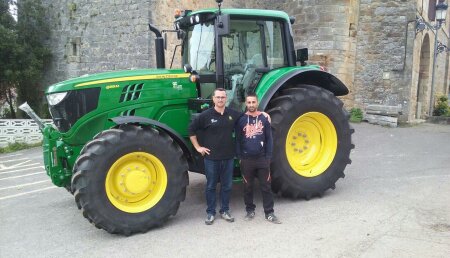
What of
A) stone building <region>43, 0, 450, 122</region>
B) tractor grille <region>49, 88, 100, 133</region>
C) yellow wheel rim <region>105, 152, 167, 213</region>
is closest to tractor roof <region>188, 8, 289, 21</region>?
tractor grille <region>49, 88, 100, 133</region>

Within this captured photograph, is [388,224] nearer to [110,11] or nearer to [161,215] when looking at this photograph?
[161,215]

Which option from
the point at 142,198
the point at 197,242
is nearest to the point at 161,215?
the point at 142,198

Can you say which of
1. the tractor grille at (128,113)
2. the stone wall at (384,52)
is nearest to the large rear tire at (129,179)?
the tractor grille at (128,113)

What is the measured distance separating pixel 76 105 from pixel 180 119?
1.10 metres

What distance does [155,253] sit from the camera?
3.62m

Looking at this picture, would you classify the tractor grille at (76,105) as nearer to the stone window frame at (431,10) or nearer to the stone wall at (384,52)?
the stone wall at (384,52)

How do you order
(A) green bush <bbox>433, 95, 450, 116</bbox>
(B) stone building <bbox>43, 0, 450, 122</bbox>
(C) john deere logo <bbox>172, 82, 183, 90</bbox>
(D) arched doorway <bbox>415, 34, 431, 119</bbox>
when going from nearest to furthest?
(C) john deere logo <bbox>172, 82, 183, 90</bbox> → (B) stone building <bbox>43, 0, 450, 122</bbox> → (D) arched doorway <bbox>415, 34, 431, 119</bbox> → (A) green bush <bbox>433, 95, 450, 116</bbox>

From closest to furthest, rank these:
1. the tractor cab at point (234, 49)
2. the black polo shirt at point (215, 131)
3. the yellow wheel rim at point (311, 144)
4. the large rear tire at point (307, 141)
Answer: the black polo shirt at point (215, 131) → the tractor cab at point (234, 49) → the large rear tire at point (307, 141) → the yellow wheel rim at point (311, 144)

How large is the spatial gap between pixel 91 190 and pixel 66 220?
1012mm

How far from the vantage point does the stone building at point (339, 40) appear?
1271 cm

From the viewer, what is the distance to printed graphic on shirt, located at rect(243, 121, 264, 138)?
435cm

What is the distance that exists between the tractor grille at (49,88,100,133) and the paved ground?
1.10 m

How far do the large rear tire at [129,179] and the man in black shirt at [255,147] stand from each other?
0.64 meters

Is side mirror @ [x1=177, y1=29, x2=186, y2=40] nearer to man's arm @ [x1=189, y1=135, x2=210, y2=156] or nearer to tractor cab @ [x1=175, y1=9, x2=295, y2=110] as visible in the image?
tractor cab @ [x1=175, y1=9, x2=295, y2=110]
